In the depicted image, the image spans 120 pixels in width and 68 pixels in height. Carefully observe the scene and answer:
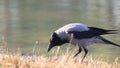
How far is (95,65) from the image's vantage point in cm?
778

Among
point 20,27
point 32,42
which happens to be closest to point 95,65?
point 32,42

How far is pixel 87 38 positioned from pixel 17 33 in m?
9.42

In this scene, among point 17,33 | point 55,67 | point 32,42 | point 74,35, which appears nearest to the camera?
point 55,67

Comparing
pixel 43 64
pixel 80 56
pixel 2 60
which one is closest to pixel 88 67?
pixel 43 64

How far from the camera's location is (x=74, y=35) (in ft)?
29.4

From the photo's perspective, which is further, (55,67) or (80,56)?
(80,56)

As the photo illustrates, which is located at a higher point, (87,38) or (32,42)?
(87,38)

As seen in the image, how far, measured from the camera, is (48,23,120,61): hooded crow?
8883mm

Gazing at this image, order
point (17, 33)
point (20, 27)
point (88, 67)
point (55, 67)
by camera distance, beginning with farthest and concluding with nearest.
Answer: point (20, 27)
point (17, 33)
point (88, 67)
point (55, 67)

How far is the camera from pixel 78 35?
29.6 feet

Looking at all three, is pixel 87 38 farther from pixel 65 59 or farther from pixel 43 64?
pixel 43 64

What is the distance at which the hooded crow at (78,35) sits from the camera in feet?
29.1

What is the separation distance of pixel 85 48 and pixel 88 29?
407mm

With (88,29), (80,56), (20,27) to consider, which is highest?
(88,29)
